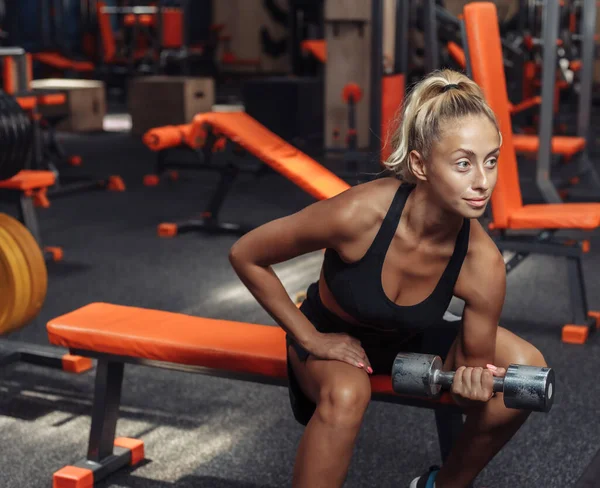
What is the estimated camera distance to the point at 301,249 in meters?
1.66

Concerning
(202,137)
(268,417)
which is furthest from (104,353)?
(202,137)

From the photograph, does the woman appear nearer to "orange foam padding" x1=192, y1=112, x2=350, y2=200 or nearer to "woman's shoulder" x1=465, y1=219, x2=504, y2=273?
"woman's shoulder" x1=465, y1=219, x2=504, y2=273

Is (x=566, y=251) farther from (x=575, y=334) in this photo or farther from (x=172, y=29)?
(x=172, y=29)

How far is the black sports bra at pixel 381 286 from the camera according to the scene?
5.30ft

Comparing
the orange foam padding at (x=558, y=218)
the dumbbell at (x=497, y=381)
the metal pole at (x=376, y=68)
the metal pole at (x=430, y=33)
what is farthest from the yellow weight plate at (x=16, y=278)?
the metal pole at (x=430, y=33)

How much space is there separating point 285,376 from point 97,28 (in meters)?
11.2

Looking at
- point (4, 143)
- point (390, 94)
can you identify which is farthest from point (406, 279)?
point (390, 94)

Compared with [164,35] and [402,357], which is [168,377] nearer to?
[402,357]

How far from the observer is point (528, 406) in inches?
58.7

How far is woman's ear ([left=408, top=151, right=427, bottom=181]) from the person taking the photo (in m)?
1.56

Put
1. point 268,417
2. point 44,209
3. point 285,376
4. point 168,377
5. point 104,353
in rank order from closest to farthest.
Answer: point 285,376
point 104,353
point 268,417
point 168,377
point 44,209

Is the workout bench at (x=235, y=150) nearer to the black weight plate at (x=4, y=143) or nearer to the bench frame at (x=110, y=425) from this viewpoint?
the black weight plate at (x=4, y=143)

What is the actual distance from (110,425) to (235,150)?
8.91ft

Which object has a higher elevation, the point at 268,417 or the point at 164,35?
the point at 164,35
